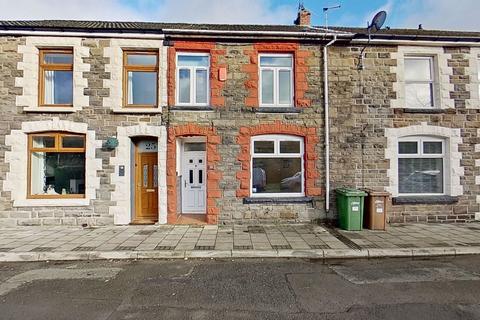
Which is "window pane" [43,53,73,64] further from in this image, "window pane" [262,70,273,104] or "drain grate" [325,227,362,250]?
"drain grate" [325,227,362,250]

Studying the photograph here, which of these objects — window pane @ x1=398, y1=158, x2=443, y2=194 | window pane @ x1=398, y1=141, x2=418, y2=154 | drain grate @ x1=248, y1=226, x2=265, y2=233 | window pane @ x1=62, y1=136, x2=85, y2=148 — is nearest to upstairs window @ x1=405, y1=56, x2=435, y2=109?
window pane @ x1=398, y1=141, x2=418, y2=154

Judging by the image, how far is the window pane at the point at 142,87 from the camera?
30.9 ft

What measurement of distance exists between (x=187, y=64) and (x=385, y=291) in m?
8.07

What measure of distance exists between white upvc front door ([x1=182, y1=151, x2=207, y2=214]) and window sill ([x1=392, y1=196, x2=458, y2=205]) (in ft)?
20.8

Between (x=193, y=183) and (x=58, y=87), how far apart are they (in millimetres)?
5268

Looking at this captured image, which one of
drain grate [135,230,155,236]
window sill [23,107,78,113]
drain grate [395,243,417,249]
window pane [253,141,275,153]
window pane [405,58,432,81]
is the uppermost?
window pane [405,58,432,81]

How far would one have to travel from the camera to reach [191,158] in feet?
34.2

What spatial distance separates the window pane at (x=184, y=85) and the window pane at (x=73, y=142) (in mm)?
3355

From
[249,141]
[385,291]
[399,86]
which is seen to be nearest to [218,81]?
[249,141]

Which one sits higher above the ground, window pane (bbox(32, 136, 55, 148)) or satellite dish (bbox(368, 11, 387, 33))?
satellite dish (bbox(368, 11, 387, 33))

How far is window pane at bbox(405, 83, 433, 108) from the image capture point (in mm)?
9734

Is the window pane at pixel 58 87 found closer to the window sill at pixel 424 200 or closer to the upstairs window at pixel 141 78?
the upstairs window at pixel 141 78

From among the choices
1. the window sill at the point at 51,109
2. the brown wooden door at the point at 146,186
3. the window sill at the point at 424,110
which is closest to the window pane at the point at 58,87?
the window sill at the point at 51,109

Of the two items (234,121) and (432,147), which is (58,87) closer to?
(234,121)
